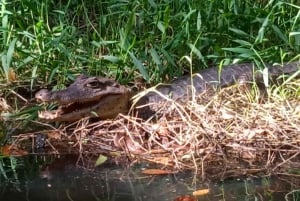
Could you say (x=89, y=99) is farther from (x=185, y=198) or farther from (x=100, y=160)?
(x=185, y=198)

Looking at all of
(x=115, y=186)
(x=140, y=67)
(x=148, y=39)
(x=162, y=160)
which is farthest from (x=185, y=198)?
(x=148, y=39)

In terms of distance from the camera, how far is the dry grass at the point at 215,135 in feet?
11.0

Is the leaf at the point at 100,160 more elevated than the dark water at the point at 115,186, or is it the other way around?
the dark water at the point at 115,186

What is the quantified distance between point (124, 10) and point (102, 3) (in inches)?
18.0

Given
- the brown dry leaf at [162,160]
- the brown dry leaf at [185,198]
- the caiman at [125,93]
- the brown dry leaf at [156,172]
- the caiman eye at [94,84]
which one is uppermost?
the caiman eye at [94,84]

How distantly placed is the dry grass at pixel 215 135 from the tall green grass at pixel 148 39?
0.45 meters

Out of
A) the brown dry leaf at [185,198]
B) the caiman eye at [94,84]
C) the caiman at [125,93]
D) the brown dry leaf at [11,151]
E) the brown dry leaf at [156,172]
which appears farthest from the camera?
the caiman eye at [94,84]

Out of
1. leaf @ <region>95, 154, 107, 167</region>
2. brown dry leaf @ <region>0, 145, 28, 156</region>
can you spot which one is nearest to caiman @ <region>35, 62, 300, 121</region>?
brown dry leaf @ <region>0, 145, 28, 156</region>

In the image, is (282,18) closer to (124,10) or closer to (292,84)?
(292,84)

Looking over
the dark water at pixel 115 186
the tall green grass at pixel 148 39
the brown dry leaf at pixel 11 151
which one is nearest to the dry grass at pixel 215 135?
the dark water at pixel 115 186

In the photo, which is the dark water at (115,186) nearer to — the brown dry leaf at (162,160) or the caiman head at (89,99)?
the brown dry leaf at (162,160)

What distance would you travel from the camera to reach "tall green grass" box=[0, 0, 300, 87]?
436 centimetres

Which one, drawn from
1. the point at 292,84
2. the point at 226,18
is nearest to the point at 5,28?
the point at 226,18

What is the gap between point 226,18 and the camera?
459cm
